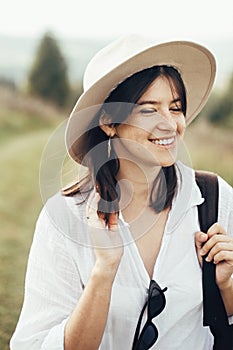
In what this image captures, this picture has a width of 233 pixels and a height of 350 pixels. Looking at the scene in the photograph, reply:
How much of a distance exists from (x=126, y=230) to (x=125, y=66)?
1.32 ft

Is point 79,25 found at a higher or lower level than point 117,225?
lower

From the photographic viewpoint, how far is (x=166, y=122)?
63.9 inches

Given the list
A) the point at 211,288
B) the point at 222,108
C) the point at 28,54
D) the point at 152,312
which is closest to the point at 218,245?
the point at 211,288

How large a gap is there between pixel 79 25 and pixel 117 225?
7034 millimetres

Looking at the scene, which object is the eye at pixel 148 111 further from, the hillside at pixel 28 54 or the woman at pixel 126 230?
the hillside at pixel 28 54

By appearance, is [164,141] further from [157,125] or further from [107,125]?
[107,125]

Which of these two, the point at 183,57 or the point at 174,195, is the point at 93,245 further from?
the point at 183,57

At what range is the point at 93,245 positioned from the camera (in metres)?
1.61

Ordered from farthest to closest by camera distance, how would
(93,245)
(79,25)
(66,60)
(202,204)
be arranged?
(66,60)
(79,25)
(202,204)
(93,245)

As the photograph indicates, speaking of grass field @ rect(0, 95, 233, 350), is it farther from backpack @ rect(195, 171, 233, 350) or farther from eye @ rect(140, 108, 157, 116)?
eye @ rect(140, 108, 157, 116)

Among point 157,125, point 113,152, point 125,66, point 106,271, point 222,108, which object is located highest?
point 125,66

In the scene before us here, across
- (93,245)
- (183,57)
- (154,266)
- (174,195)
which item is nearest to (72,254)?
(93,245)

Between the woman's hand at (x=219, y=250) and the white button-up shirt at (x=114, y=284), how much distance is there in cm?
5

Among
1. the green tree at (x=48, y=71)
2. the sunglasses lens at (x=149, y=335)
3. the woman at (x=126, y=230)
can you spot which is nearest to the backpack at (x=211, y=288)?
the woman at (x=126, y=230)
